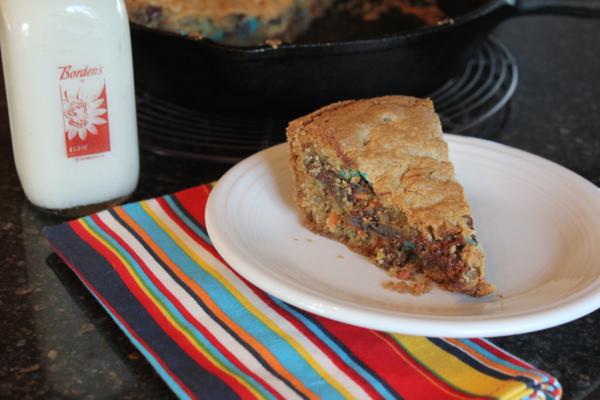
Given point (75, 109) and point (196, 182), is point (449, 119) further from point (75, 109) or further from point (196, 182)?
point (75, 109)

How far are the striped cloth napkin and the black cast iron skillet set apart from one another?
0.99ft

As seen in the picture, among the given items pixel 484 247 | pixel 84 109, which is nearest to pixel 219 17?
pixel 84 109

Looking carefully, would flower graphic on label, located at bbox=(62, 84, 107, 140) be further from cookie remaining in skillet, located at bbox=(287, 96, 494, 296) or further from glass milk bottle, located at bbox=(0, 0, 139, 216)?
cookie remaining in skillet, located at bbox=(287, 96, 494, 296)

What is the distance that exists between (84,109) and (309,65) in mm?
342

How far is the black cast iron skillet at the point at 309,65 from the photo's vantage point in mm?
1134

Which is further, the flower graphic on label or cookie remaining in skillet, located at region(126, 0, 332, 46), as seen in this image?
cookie remaining in skillet, located at region(126, 0, 332, 46)

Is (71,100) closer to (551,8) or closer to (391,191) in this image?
(391,191)

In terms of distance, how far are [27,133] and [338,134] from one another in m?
0.42

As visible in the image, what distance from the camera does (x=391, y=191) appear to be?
0.92m

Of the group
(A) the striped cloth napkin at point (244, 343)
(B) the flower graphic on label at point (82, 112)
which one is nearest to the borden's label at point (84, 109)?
(B) the flower graphic on label at point (82, 112)

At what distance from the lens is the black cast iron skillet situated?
1134mm

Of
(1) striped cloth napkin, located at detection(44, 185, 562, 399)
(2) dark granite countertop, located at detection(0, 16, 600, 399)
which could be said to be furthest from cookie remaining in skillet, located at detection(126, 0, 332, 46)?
(1) striped cloth napkin, located at detection(44, 185, 562, 399)

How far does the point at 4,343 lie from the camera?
0.85 m

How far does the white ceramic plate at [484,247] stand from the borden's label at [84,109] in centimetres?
20
